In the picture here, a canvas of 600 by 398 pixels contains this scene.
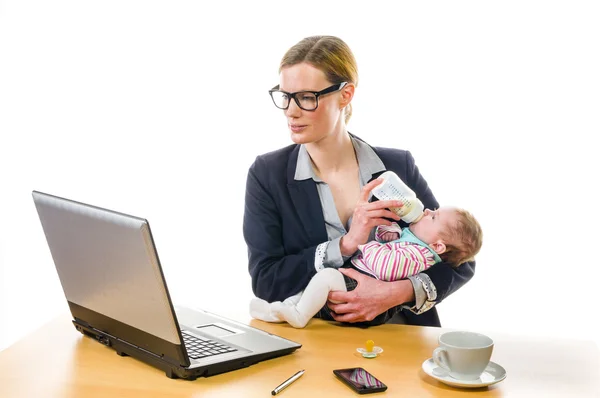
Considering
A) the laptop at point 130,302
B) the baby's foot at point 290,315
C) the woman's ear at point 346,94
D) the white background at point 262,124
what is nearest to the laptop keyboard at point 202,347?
the laptop at point 130,302

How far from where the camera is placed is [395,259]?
2.28 metres

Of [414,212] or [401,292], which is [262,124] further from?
[401,292]

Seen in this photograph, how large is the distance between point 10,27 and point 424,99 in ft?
6.90

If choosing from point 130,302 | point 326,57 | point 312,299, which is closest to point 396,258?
point 312,299

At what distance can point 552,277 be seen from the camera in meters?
3.89

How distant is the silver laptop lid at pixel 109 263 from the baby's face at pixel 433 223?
91cm

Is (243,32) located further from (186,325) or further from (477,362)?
(477,362)

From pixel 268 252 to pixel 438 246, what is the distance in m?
0.52

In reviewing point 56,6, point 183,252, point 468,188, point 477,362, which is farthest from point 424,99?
point 477,362

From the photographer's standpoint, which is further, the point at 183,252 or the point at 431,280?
the point at 183,252

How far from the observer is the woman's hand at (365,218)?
230 centimetres

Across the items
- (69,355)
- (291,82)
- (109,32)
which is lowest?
(69,355)

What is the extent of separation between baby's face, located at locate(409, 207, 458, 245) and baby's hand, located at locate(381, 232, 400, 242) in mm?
63

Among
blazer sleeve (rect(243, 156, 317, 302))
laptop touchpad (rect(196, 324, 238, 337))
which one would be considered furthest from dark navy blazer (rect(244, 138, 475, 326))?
laptop touchpad (rect(196, 324, 238, 337))
